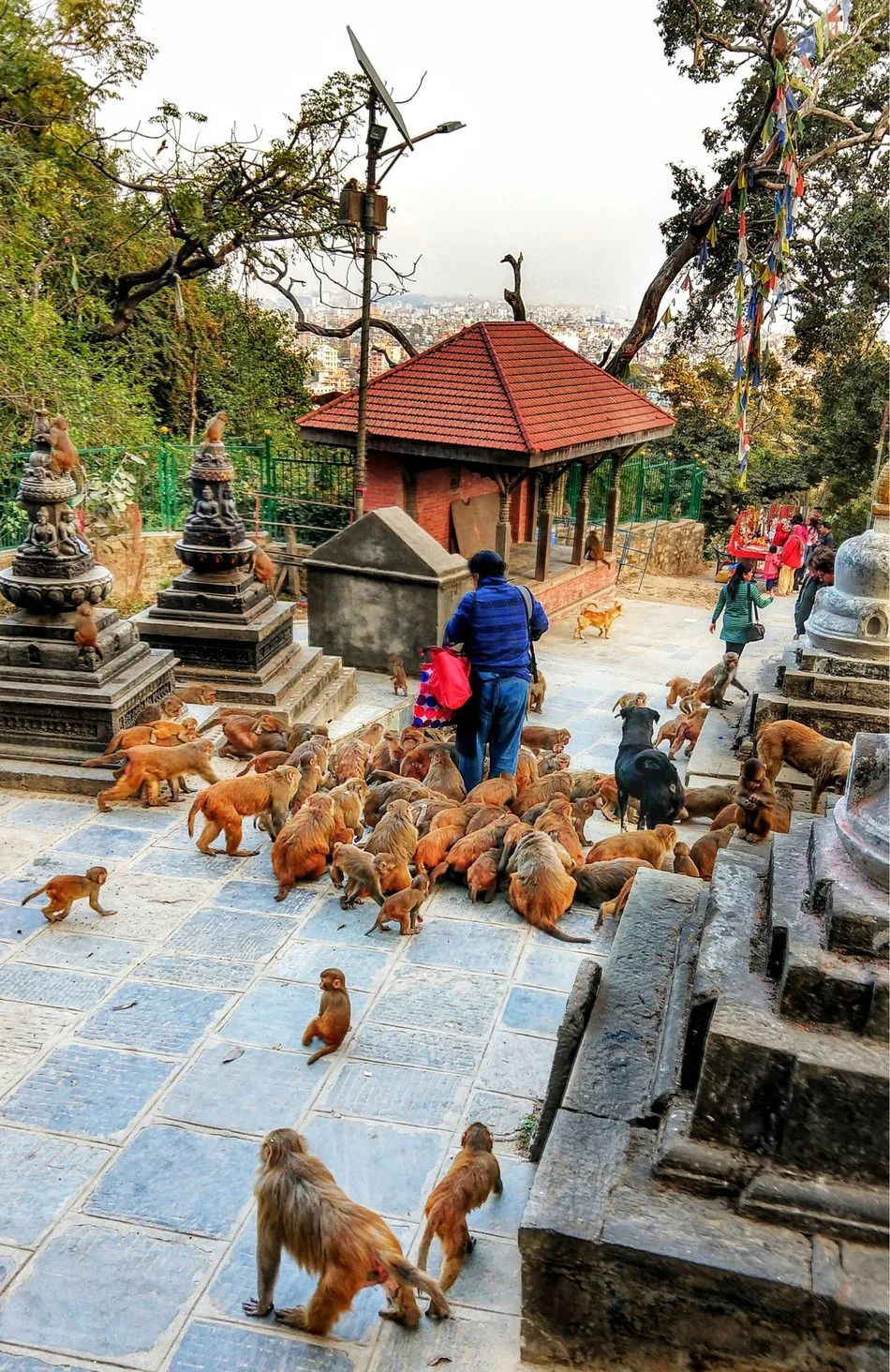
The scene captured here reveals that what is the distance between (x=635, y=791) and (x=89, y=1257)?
466 centimetres

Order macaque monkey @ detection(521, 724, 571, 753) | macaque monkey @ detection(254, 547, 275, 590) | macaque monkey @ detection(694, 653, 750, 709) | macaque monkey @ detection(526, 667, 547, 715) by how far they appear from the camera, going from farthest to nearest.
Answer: macaque monkey @ detection(526, 667, 547, 715)
macaque monkey @ detection(254, 547, 275, 590)
macaque monkey @ detection(694, 653, 750, 709)
macaque monkey @ detection(521, 724, 571, 753)

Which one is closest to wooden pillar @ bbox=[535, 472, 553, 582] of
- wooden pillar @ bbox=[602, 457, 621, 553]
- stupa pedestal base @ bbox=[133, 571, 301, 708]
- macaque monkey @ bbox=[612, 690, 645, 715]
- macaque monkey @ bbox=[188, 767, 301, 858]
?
wooden pillar @ bbox=[602, 457, 621, 553]

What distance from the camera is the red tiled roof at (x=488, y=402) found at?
15000 mm

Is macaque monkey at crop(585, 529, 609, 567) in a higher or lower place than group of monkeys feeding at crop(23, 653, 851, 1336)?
higher

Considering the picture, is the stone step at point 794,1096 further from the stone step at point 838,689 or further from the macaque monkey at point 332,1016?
the stone step at point 838,689

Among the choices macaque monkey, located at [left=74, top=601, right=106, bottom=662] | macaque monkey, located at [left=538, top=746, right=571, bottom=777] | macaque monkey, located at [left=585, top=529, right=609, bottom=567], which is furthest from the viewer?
Result: macaque monkey, located at [left=585, top=529, right=609, bottom=567]

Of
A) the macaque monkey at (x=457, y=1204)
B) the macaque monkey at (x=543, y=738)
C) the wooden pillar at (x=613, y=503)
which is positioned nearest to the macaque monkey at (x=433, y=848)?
the macaque monkey at (x=457, y=1204)

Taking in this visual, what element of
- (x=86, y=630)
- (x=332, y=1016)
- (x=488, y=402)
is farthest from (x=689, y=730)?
(x=488, y=402)

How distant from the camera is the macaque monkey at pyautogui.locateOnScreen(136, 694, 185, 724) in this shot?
7.84 meters

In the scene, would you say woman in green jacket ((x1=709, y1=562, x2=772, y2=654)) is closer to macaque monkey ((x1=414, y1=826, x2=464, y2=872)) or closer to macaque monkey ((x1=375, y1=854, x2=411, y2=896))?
macaque monkey ((x1=414, y1=826, x2=464, y2=872))

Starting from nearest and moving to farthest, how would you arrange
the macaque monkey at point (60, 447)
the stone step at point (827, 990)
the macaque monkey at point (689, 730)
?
the stone step at point (827, 990) → the macaque monkey at point (60, 447) → the macaque monkey at point (689, 730)

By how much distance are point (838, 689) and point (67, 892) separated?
513 cm

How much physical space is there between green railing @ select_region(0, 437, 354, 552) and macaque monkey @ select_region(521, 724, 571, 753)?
759 cm

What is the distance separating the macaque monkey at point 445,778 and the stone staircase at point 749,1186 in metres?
4.21
